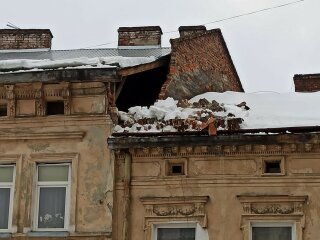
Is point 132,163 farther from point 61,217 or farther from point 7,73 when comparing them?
point 7,73

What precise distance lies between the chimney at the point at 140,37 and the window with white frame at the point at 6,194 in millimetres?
6194

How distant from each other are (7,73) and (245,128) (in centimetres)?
529

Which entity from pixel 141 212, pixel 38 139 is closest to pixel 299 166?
pixel 141 212

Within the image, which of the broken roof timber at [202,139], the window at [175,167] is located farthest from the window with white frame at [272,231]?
the window at [175,167]

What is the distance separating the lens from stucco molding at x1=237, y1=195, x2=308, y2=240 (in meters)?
12.3

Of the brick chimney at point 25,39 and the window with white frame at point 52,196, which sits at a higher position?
the brick chimney at point 25,39

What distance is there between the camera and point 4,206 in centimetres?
1364

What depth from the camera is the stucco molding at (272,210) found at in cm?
1230

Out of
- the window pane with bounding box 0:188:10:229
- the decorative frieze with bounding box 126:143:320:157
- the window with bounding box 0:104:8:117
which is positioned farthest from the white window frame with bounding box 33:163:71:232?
the decorative frieze with bounding box 126:143:320:157

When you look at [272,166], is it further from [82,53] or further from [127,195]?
[82,53]

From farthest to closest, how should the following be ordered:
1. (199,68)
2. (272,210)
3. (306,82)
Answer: (306,82), (199,68), (272,210)

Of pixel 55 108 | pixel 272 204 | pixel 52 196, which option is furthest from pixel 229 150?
pixel 55 108

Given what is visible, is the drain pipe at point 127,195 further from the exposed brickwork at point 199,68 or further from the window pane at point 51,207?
the exposed brickwork at point 199,68

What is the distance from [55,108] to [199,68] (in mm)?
4904
